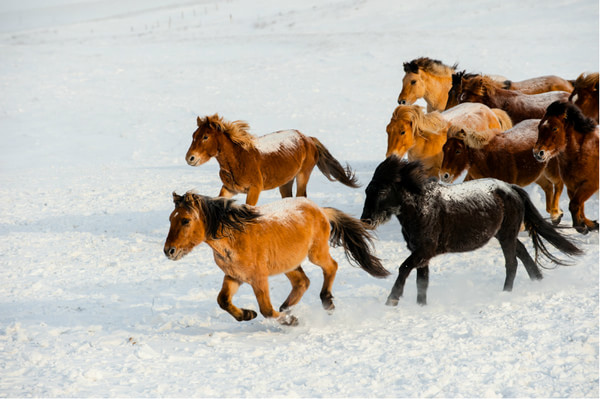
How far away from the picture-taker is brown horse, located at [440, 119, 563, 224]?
8.07m

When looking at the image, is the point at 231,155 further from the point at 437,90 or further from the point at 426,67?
the point at 437,90

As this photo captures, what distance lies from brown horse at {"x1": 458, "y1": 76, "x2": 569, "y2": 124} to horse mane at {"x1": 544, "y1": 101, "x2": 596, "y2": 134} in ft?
8.70

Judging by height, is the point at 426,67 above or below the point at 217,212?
above

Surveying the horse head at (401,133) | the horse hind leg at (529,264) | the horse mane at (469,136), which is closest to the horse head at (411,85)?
the horse head at (401,133)

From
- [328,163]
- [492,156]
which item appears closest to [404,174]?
[492,156]

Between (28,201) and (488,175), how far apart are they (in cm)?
816

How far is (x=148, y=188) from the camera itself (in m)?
12.5

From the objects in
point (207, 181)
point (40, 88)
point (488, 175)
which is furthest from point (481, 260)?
point (40, 88)

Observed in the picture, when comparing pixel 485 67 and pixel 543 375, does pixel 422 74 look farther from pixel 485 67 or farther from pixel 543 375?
pixel 485 67

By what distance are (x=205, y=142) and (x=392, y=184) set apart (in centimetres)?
325

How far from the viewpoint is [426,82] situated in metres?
11.7

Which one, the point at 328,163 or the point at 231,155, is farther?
the point at 328,163

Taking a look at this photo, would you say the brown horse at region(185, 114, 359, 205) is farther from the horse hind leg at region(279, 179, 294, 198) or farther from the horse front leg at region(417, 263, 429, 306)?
the horse front leg at region(417, 263, 429, 306)

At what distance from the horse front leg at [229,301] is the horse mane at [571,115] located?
4.34m
